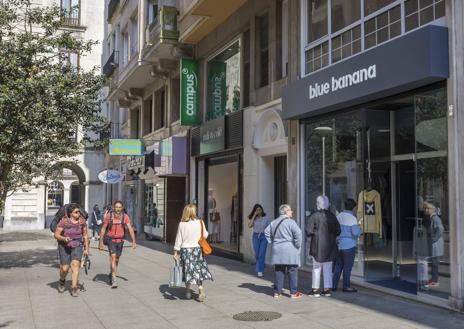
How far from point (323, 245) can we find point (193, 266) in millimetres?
2251

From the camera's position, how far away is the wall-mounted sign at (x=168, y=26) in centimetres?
1859

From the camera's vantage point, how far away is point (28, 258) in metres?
16.9

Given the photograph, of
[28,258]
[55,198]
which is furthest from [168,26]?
[55,198]

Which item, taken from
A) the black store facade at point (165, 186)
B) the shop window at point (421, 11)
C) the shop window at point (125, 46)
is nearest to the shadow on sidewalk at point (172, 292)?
the shop window at point (421, 11)

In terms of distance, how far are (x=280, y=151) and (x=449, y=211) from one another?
18.8 ft

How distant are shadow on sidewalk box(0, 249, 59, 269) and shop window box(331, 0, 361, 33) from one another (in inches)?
377

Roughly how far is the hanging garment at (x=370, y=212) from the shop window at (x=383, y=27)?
2.93 m

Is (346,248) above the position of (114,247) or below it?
above

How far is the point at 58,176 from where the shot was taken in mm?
17016

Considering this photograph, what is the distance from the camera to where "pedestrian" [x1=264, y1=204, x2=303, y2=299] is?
891 centimetres

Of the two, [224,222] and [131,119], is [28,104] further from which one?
[131,119]

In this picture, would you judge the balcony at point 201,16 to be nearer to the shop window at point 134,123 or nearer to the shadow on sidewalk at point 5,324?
the shadow on sidewalk at point 5,324

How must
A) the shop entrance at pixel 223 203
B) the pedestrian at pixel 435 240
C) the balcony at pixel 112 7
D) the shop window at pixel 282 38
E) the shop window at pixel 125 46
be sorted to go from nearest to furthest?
the pedestrian at pixel 435 240, the shop window at pixel 282 38, the shop entrance at pixel 223 203, the shop window at pixel 125 46, the balcony at pixel 112 7

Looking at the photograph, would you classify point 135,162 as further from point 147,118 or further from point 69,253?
point 69,253
